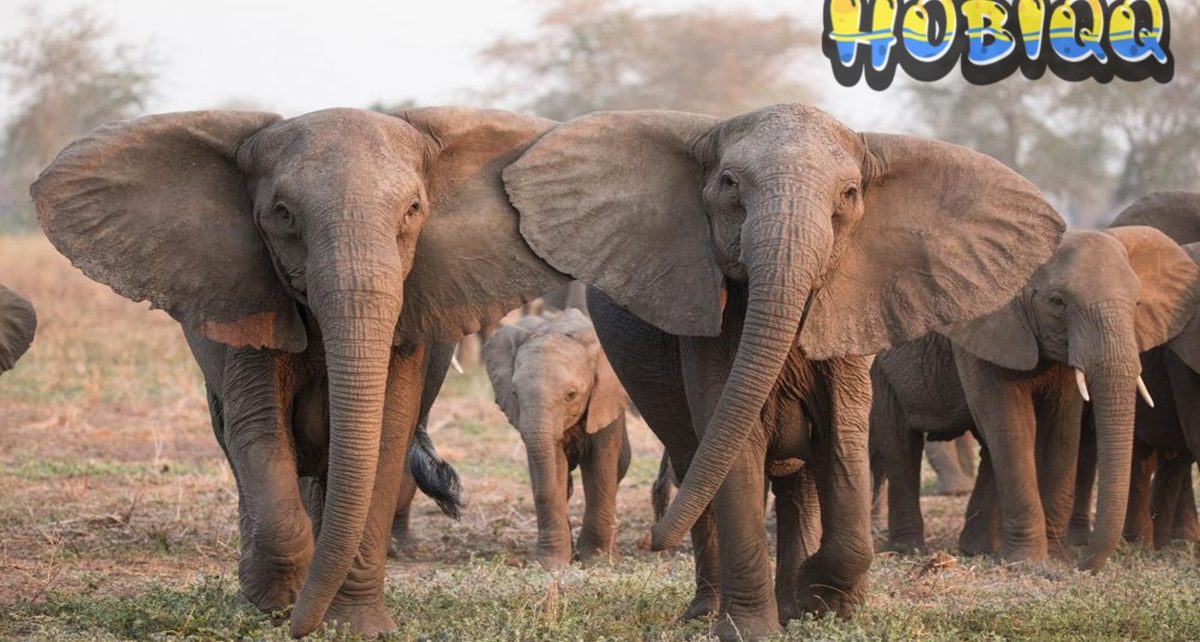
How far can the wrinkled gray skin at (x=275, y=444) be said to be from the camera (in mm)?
6555

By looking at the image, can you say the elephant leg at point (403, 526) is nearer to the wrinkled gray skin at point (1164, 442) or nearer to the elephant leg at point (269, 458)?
the elephant leg at point (269, 458)

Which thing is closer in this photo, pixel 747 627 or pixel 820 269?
pixel 820 269

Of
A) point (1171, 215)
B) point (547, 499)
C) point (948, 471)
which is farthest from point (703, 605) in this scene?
point (948, 471)

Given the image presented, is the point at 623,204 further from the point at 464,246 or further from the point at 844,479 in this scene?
the point at 844,479

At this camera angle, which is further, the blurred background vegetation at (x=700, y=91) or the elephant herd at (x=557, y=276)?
the blurred background vegetation at (x=700, y=91)

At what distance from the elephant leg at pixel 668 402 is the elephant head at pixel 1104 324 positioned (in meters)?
2.35

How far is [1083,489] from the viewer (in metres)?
11.0

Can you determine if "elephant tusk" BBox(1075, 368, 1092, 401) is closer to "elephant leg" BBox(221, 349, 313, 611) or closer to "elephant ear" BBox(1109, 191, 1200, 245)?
"elephant ear" BBox(1109, 191, 1200, 245)

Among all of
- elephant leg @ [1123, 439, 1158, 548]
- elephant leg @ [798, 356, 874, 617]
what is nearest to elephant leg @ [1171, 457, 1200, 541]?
elephant leg @ [1123, 439, 1158, 548]

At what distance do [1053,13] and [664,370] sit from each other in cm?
1124

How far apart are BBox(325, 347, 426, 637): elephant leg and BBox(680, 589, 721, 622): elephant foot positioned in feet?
3.82

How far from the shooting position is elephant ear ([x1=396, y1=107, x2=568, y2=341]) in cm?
665

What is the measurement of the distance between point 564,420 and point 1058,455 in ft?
8.50

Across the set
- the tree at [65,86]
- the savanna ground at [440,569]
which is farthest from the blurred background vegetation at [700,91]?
the savanna ground at [440,569]
